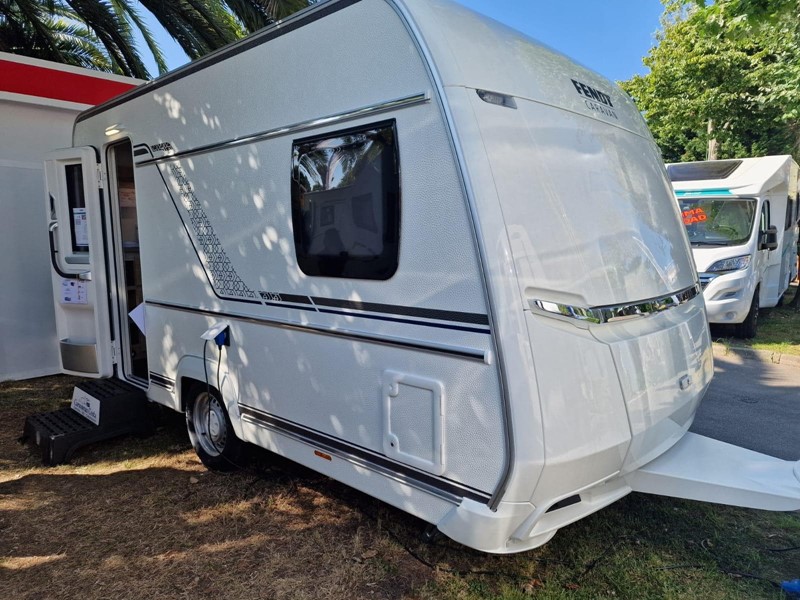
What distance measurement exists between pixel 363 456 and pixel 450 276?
1.05m

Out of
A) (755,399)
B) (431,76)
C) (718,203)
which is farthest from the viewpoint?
(718,203)

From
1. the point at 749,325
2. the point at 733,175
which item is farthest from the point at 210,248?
the point at 733,175

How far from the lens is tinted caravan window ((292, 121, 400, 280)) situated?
2680 millimetres

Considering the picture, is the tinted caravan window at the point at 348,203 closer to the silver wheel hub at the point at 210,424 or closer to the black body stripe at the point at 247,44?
the black body stripe at the point at 247,44

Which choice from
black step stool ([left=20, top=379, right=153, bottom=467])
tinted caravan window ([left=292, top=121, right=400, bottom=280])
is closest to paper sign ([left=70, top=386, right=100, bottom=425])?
→ black step stool ([left=20, top=379, right=153, bottom=467])

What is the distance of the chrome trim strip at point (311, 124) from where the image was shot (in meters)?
2.55

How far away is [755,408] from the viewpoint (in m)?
5.54

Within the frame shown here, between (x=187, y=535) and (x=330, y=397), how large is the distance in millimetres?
1305

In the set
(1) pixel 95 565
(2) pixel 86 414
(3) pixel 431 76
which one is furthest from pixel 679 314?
(2) pixel 86 414

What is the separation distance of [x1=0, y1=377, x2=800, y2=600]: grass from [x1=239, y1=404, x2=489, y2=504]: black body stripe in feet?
2.01

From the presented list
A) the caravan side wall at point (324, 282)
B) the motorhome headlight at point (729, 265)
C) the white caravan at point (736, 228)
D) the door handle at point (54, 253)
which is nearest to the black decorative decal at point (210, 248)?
the caravan side wall at point (324, 282)

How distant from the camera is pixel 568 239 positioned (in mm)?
2498

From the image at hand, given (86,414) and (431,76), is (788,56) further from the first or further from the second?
(86,414)

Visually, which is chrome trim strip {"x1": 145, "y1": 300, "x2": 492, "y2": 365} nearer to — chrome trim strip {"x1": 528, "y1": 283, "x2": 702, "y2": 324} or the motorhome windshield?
chrome trim strip {"x1": 528, "y1": 283, "x2": 702, "y2": 324}
